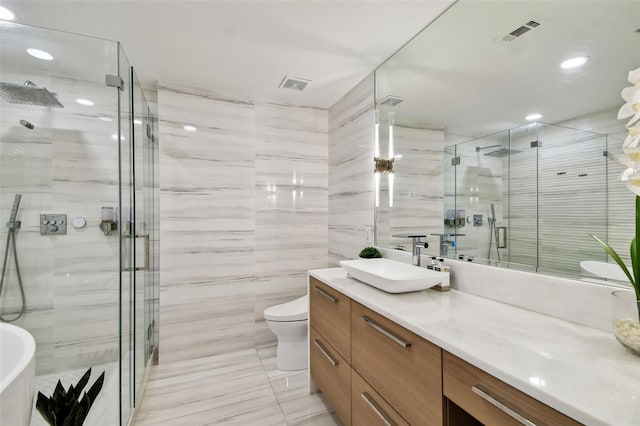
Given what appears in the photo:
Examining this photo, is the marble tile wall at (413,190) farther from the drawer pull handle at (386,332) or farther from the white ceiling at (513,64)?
the drawer pull handle at (386,332)

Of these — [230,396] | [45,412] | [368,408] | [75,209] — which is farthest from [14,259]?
[368,408]

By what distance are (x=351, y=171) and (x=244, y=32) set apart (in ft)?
4.34

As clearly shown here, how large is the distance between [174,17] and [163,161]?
1152mm

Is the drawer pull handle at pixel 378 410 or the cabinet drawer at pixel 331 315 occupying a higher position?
the cabinet drawer at pixel 331 315

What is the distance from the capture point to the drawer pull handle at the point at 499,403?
655 mm

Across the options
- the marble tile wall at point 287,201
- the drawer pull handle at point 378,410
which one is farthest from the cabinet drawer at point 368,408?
the marble tile wall at point 287,201

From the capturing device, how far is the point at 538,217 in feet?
3.92

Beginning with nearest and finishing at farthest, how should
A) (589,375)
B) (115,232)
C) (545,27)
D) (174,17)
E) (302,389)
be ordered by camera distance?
(589,375), (545,27), (174,17), (115,232), (302,389)

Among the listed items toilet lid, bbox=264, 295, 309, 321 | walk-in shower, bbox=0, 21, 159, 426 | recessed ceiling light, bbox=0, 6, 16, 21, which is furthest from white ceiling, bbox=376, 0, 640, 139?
recessed ceiling light, bbox=0, 6, 16, 21

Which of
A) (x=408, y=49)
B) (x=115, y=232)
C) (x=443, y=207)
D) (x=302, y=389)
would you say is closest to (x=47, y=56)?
(x=115, y=232)

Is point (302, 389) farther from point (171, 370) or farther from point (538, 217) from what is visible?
point (538, 217)

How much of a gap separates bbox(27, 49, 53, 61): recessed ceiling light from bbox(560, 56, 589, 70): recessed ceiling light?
102 inches

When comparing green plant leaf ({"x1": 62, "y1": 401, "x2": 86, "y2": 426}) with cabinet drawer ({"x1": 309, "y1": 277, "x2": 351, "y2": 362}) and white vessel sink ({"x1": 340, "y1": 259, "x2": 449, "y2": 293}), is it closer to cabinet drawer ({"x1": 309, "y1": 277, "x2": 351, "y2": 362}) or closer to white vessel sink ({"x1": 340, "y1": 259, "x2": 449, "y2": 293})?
cabinet drawer ({"x1": 309, "y1": 277, "x2": 351, "y2": 362})

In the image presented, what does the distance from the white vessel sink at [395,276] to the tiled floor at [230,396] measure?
95 centimetres
